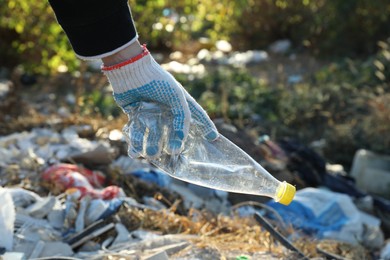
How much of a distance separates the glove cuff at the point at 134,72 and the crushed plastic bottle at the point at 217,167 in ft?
0.59

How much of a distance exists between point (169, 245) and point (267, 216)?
148cm

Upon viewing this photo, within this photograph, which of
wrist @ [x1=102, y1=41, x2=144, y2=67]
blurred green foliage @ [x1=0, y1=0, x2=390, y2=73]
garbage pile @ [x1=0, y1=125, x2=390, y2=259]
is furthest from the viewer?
blurred green foliage @ [x1=0, y1=0, x2=390, y2=73]

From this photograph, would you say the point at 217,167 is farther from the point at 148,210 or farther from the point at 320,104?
the point at 320,104

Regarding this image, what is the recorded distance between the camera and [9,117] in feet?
22.1

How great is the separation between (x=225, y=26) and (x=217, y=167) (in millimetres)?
8757

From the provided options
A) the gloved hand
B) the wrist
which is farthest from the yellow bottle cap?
the wrist

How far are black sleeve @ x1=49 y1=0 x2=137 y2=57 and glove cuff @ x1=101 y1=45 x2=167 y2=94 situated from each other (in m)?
0.11

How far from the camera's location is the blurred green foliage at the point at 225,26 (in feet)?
29.2

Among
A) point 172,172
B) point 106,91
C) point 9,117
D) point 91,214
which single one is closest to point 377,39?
point 106,91

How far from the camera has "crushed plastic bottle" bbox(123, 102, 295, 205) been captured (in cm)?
258

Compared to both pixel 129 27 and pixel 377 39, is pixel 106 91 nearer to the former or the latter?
pixel 377 39

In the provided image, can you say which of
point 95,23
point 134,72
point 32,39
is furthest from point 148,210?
point 32,39

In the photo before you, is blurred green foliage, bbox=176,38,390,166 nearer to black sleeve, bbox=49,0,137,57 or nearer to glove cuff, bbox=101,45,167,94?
glove cuff, bbox=101,45,167,94

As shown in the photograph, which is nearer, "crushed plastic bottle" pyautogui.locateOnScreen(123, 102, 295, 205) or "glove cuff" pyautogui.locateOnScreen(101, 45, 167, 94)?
"glove cuff" pyautogui.locateOnScreen(101, 45, 167, 94)
